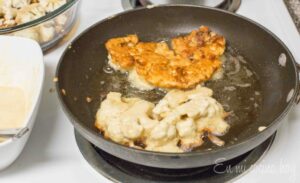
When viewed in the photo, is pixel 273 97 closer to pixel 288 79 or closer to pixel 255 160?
pixel 288 79

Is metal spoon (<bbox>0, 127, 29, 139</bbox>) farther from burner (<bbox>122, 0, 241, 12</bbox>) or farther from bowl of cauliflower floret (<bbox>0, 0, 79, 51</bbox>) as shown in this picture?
burner (<bbox>122, 0, 241, 12</bbox>)

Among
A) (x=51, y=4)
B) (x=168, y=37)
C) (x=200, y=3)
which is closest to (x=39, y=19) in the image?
(x=51, y=4)

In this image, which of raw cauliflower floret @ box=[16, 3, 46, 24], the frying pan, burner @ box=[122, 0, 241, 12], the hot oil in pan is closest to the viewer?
the frying pan

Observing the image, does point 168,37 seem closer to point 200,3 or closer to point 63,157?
point 200,3

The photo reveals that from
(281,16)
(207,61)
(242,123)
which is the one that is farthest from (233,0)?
(242,123)

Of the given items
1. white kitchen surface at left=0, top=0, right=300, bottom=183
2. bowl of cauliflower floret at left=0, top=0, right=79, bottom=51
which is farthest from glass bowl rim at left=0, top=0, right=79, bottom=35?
white kitchen surface at left=0, top=0, right=300, bottom=183

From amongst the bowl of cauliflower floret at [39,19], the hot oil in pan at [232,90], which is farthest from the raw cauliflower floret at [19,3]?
the hot oil in pan at [232,90]
